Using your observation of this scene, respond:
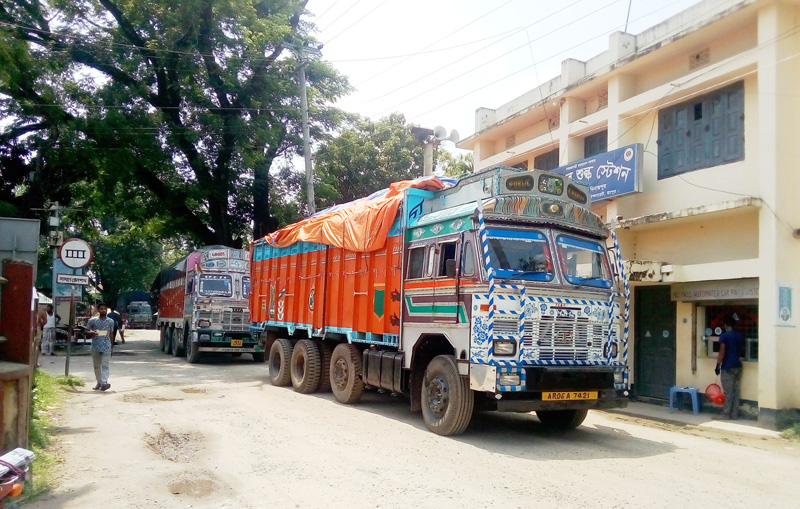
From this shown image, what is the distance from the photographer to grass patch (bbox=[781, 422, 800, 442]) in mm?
9602

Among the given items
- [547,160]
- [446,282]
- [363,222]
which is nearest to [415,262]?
[446,282]

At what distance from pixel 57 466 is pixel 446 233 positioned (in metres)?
5.47

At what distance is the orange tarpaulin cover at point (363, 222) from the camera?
34.1ft

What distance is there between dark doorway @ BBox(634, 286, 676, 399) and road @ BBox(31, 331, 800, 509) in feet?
7.65

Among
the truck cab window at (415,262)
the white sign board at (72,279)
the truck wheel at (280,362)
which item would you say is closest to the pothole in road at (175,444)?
the truck cab window at (415,262)

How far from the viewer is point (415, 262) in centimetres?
982

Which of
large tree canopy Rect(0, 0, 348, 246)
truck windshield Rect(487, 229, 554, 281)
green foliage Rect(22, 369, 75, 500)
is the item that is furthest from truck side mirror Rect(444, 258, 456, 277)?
large tree canopy Rect(0, 0, 348, 246)

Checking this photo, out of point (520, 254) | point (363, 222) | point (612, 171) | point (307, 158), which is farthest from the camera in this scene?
point (307, 158)

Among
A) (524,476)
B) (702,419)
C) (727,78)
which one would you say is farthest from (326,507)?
(727,78)

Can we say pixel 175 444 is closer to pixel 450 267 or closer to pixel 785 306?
pixel 450 267

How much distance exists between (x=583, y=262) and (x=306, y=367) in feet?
20.5

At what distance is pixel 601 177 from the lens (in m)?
14.0

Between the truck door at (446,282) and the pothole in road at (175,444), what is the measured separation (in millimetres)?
3532

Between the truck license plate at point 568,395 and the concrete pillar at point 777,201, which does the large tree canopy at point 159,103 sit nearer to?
the concrete pillar at point 777,201
